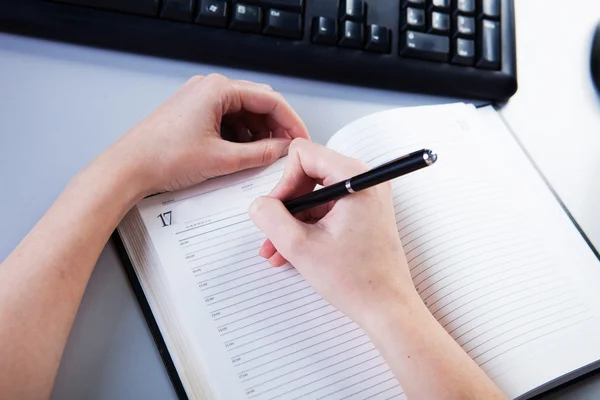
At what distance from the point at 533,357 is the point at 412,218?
0.47 ft

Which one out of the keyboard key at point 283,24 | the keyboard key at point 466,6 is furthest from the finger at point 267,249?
the keyboard key at point 466,6

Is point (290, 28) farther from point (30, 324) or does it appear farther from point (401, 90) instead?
point (30, 324)

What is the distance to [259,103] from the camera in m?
0.53

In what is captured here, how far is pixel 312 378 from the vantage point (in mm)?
436

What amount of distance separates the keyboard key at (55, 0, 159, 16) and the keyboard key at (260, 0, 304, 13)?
0.11 m

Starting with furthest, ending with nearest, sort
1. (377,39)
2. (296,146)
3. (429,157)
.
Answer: (377,39) < (296,146) < (429,157)

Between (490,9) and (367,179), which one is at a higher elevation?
(490,9)

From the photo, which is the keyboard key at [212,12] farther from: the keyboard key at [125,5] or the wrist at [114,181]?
the wrist at [114,181]

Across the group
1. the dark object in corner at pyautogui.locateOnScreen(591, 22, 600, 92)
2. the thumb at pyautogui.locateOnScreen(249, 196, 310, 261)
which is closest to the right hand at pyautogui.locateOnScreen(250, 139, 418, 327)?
the thumb at pyautogui.locateOnScreen(249, 196, 310, 261)

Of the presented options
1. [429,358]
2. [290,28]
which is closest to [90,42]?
[290,28]

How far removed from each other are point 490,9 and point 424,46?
3.6 inches

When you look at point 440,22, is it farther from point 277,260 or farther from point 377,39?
point 277,260

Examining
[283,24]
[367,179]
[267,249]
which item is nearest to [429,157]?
[367,179]

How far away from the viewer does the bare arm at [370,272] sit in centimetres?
41
